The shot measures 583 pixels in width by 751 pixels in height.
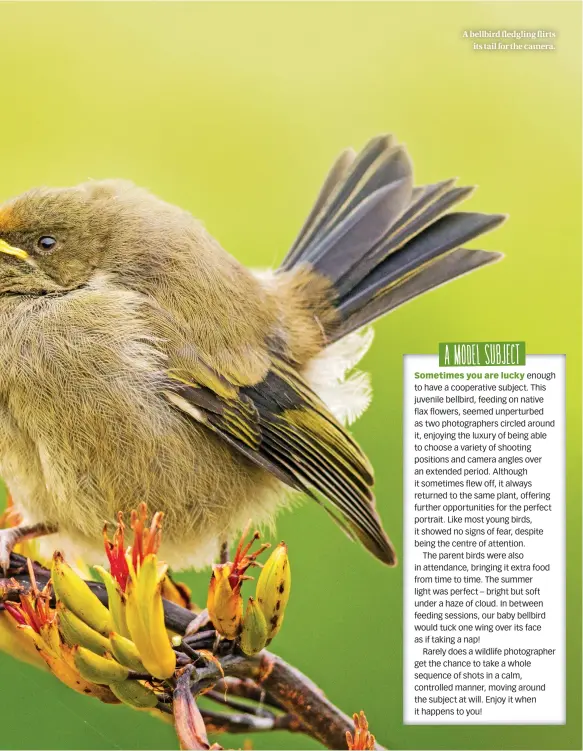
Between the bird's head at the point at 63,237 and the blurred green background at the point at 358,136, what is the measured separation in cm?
28

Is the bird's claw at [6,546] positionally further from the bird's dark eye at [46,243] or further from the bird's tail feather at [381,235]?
the bird's tail feather at [381,235]

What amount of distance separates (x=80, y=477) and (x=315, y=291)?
42.4 inches

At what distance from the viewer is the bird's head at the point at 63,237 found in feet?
8.57

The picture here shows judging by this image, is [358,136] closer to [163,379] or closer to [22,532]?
[163,379]


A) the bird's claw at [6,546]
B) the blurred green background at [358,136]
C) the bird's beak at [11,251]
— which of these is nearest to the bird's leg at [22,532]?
the bird's claw at [6,546]

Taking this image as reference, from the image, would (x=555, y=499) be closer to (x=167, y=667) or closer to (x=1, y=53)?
(x=167, y=667)

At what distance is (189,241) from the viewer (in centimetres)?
276

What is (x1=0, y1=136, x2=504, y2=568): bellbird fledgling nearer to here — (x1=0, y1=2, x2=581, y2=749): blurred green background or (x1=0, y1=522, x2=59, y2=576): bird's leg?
(x1=0, y1=522, x2=59, y2=576): bird's leg

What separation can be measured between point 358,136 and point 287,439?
1080 millimetres

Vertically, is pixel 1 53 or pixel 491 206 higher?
pixel 1 53

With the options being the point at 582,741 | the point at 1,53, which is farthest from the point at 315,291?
the point at 582,741

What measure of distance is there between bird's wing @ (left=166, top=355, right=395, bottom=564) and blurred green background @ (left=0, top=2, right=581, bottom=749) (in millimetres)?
266

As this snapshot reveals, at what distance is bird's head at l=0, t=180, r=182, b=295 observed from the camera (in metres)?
2.61

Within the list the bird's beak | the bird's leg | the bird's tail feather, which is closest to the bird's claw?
the bird's leg
